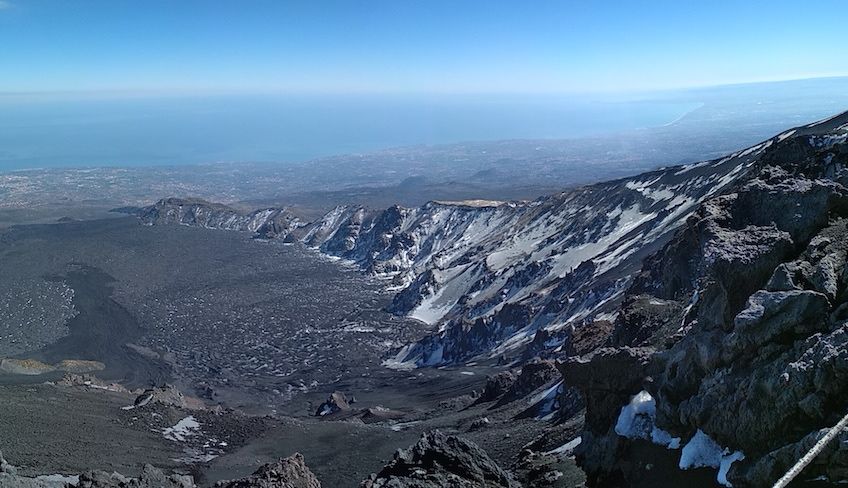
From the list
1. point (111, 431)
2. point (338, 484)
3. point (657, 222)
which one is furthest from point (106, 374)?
point (657, 222)

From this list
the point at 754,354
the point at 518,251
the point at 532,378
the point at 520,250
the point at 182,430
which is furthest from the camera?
the point at 520,250

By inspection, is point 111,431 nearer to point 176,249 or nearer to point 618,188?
point 618,188

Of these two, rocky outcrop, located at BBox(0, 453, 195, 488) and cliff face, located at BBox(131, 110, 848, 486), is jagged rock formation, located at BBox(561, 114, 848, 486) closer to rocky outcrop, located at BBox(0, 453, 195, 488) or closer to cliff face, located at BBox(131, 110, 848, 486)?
cliff face, located at BBox(131, 110, 848, 486)

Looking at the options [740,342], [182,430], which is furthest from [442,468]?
[182,430]

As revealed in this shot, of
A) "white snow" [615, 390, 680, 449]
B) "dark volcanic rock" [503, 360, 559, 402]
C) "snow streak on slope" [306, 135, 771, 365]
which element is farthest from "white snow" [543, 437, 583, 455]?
"snow streak on slope" [306, 135, 771, 365]

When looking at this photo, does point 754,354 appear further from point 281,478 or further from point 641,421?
point 281,478
